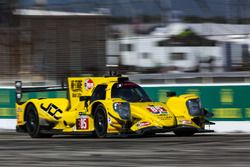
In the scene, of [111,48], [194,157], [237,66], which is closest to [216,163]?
[194,157]

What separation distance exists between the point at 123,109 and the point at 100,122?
56 centimetres

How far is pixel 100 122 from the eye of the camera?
13508mm

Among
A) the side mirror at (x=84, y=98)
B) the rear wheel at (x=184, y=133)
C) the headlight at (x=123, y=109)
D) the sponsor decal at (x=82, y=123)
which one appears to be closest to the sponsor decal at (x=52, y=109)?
the side mirror at (x=84, y=98)

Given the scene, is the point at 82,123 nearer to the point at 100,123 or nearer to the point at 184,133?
the point at 100,123

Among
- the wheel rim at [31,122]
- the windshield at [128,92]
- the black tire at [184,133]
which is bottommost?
the black tire at [184,133]

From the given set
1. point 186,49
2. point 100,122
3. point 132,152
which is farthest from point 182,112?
point 186,49

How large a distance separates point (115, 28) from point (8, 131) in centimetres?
390

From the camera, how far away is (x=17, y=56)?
20125 millimetres

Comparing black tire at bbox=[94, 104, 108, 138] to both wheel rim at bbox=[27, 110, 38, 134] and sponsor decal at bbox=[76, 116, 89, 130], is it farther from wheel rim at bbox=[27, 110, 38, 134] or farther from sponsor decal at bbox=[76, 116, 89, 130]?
wheel rim at bbox=[27, 110, 38, 134]

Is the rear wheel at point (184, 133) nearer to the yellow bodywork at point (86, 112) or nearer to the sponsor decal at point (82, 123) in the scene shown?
the yellow bodywork at point (86, 112)

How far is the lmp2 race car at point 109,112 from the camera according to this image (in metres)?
13.2

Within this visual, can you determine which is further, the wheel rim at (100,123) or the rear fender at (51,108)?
the rear fender at (51,108)

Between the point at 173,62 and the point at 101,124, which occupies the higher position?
the point at 173,62

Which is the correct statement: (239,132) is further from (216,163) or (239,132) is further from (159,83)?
(216,163)
